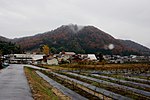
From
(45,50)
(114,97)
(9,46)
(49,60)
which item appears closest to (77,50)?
(45,50)

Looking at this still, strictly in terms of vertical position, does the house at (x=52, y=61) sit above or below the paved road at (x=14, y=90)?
above

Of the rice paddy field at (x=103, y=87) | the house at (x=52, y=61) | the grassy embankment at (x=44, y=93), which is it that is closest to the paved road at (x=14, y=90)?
the grassy embankment at (x=44, y=93)

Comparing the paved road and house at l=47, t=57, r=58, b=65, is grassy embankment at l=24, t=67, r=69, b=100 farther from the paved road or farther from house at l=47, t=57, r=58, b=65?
house at l=47, t=57, r=58, b=65

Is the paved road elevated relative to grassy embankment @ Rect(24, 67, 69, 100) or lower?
elevated

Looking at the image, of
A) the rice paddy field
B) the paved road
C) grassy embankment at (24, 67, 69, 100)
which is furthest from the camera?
the rice paddy field

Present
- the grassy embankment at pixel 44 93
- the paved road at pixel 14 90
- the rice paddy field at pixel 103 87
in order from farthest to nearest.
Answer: the rice paddy field at pixel 103 87
the grassy embankment at pixel 44 93
the paved road at pixel 14 90

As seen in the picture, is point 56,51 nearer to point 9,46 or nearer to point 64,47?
point 64,47

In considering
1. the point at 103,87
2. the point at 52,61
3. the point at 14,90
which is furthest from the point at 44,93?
the point at 52,61

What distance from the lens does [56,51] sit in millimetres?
175750

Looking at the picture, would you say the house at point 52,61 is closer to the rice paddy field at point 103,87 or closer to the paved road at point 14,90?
the rice paddy field at point 103,87

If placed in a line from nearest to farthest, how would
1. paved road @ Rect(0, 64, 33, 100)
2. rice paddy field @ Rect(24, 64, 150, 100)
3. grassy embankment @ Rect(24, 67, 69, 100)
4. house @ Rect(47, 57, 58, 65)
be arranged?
paved road @ Rect(0, 64, 33, 100) → grassy embankment @ Rect(24, 67, 69, 100) → rice paddy field @ Rect(24, 64, 150, 100) → house @ Rect(47, 57, 58, 65)

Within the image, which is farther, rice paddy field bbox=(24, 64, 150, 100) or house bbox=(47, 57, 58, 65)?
house bbox=(47, 57, 58, 65)

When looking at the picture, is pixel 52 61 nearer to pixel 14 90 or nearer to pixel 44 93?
pixel 44 93

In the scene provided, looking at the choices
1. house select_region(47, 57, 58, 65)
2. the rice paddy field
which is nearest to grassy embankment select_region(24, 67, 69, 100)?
the rice paddy field
